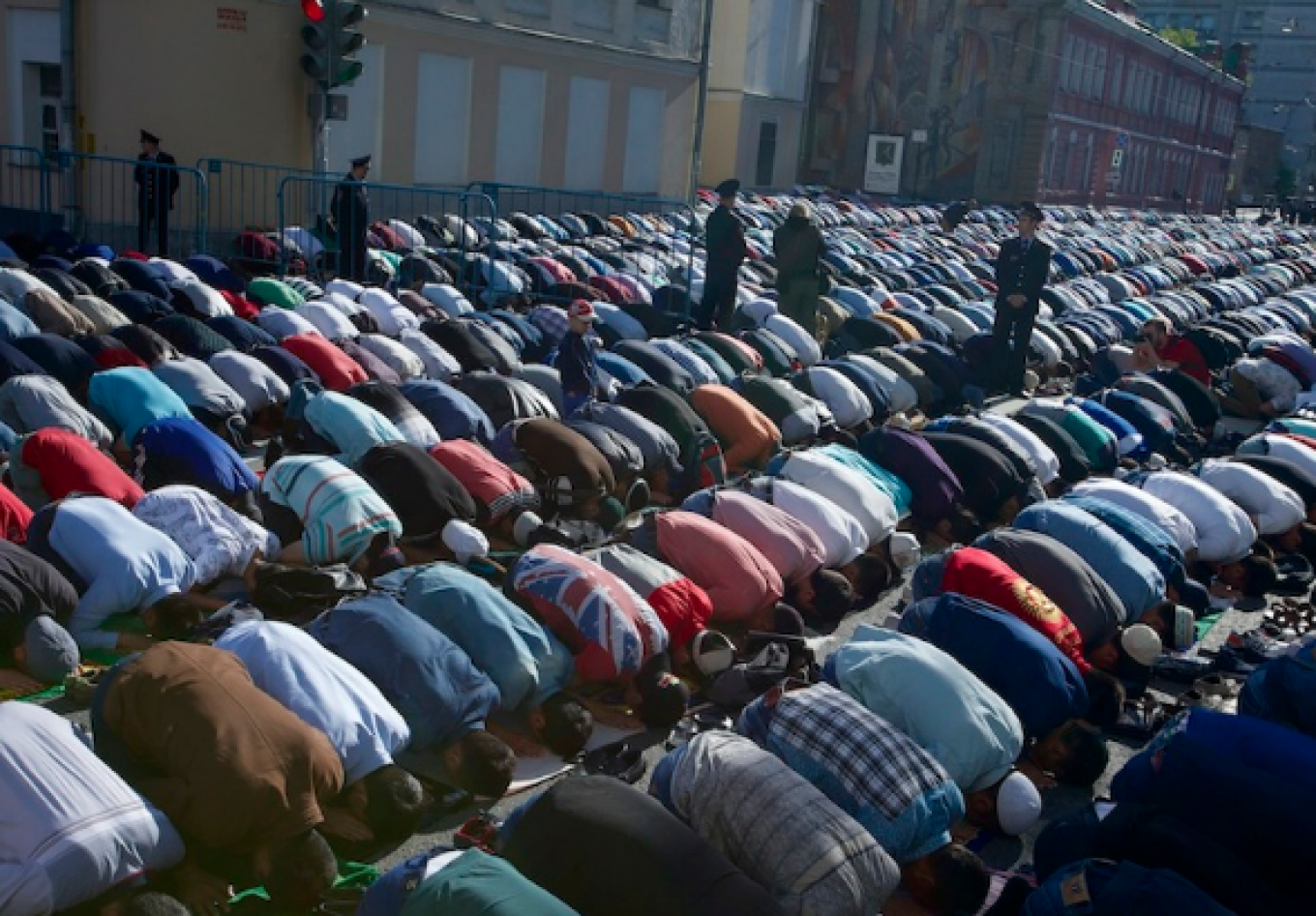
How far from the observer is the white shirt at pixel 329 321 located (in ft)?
41.2

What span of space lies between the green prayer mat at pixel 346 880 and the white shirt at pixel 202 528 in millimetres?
2349

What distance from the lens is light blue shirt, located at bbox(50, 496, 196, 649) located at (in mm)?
6520

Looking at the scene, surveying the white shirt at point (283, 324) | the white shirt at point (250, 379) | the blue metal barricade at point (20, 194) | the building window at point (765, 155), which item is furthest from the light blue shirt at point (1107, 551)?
the building window at point (765, 155)

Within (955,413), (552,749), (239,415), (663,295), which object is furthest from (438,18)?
(552,749)

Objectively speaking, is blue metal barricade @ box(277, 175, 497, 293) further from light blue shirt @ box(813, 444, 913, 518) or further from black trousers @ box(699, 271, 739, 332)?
light blue shirt @ box(813, 444, 913, 518)

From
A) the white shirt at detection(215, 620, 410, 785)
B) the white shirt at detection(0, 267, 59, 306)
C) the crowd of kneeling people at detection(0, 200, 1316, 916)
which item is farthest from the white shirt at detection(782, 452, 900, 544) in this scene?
the white shirt at detection(0, 267, 59, 306)

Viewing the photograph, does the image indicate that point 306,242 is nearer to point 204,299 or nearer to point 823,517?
point 204,299

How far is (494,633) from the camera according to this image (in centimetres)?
616

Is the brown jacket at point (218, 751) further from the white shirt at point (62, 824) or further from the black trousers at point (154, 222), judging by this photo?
the black trousers at point (154, 222)

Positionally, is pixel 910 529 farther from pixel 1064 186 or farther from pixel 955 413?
pixel 1064 186

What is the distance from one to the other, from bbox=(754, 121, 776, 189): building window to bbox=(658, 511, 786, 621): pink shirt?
33308 millimetres

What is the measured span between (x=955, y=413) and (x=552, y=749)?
911 centimetres

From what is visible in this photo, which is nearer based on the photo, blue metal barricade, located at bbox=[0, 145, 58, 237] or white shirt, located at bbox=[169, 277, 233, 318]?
white shirt, located at bbox=[169, 277, 233, 318]

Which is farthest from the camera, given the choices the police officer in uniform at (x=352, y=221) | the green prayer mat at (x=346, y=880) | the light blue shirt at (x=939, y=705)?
the police officer in uniform at (x=352, y=221)
